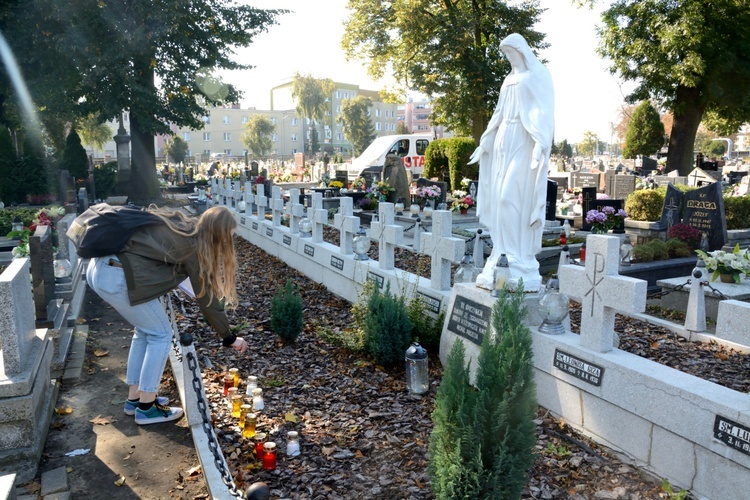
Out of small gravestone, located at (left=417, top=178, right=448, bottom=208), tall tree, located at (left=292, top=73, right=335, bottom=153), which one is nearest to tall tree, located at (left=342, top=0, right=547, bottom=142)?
small gravestone, located at (left=417, top=178, right=448, bottom=208)

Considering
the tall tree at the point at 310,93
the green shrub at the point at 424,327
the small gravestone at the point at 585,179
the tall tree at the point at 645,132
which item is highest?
the tall tree at the point at 310,93

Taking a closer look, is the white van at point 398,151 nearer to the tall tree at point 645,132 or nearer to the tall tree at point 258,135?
the tall tree at point 645,132

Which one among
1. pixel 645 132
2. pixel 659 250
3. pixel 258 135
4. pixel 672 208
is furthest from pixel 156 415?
pixel 258 135

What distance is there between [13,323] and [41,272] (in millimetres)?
2382

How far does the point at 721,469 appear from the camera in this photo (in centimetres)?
315

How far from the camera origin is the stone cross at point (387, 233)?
700 centimetres

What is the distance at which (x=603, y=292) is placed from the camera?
398 centimetres

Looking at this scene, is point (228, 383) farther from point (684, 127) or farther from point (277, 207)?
point (684, 127)

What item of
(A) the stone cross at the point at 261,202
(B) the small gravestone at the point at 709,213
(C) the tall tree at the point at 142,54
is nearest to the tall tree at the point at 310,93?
(C) the tall tree at the point at 142,54

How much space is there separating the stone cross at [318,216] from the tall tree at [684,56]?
17485 millimetres

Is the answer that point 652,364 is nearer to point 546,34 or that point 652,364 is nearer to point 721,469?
point 721,469

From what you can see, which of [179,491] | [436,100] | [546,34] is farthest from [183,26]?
[179,491]

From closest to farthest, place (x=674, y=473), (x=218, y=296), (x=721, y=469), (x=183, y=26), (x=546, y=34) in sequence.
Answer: (x=721, y=469) → (x=674, y=473) → (x=218, y=296) → (x=183, y=26) → (x=546, y=34)

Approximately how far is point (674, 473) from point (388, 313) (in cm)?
260
